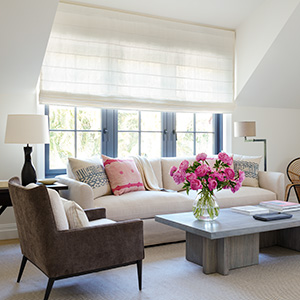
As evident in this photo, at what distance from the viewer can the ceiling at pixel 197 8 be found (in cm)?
505

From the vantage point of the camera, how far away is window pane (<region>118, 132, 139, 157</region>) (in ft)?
17.6

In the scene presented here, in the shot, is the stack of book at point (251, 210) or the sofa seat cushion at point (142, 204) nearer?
the stack of book at point (251, 210)

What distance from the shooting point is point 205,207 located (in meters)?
3.38

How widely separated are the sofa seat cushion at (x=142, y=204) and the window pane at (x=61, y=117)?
4.20 feet

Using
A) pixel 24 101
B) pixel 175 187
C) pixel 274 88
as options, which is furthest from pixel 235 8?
pixel 24 101

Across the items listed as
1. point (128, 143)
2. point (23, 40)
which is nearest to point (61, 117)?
point (128, 143)

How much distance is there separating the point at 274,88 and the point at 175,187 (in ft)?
7.01

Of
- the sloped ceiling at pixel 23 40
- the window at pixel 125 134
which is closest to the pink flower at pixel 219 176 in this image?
the sloped ceiling at pixel 23 40

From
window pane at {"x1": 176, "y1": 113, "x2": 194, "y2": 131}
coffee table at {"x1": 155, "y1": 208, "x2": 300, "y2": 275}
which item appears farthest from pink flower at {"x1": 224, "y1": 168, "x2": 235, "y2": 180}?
window pane at {"x1": 176, "y1": 113, "x2": 194, "y2": 131}

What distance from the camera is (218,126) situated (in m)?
6.08

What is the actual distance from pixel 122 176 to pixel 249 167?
1.72m

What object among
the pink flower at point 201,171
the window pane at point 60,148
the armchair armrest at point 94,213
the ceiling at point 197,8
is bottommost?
the armchair armrest at point 94,213

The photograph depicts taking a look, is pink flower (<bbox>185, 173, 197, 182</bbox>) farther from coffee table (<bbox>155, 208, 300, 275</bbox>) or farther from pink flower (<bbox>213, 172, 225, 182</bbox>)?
coffee table (<bbox>155, 208, 300, 275</bbox>)

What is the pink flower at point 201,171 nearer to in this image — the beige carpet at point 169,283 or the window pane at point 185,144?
the beige carpet at point 169,283
